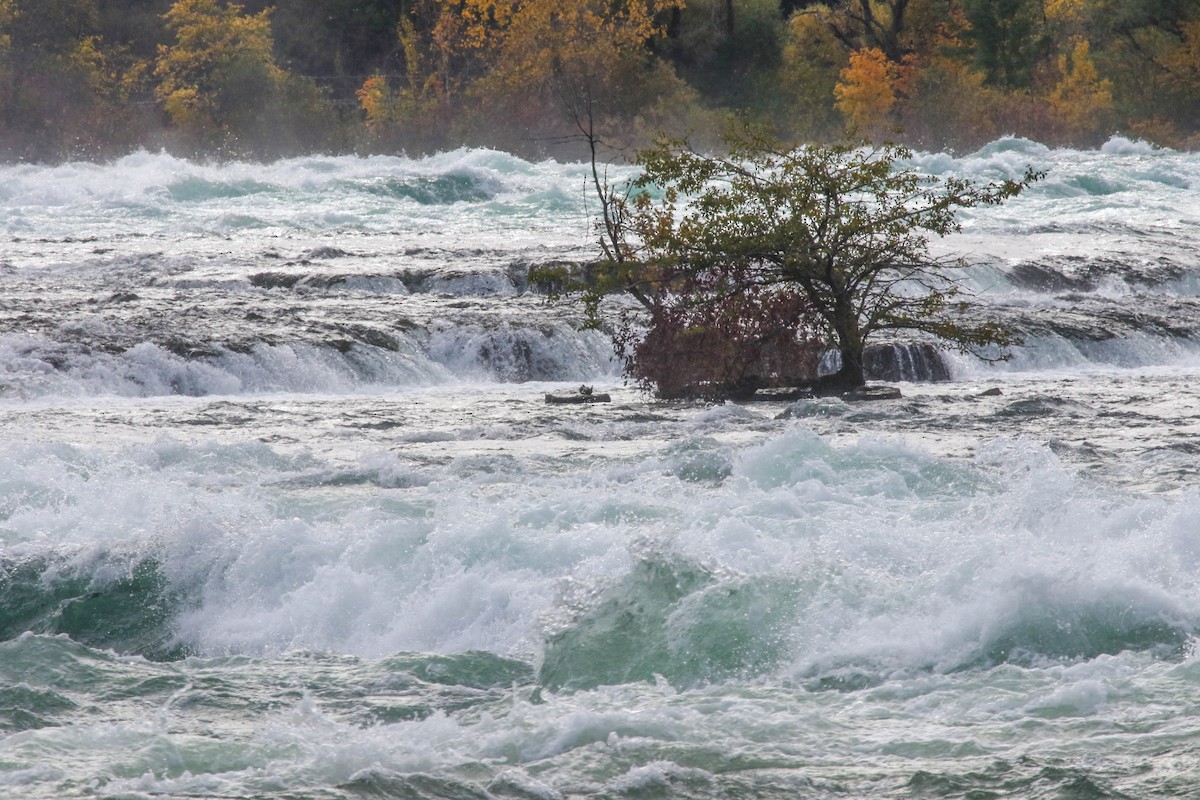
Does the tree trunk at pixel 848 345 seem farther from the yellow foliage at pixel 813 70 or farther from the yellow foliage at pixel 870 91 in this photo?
the yellow foliage at pixel 813 70

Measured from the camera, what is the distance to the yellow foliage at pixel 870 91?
53406 mm

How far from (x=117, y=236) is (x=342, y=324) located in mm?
11305

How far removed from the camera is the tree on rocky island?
12859mm

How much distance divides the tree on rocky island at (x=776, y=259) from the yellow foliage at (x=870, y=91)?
4040 centimetres

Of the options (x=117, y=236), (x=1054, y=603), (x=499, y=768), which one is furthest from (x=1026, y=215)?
(x=499, y=768)

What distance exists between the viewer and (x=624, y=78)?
5488 centimetres

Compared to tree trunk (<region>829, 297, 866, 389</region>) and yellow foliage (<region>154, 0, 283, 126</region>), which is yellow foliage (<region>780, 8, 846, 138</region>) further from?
tree trunk (<region>829, 297, 866, 389</region>)

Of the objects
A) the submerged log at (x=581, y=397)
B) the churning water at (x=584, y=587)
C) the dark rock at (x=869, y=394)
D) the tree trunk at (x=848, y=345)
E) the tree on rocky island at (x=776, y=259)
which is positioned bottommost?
the churning water at (x=584, y=587)

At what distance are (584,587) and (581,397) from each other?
21.2 ft

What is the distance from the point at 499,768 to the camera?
17.6 feet

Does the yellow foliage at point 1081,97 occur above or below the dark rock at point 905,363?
above

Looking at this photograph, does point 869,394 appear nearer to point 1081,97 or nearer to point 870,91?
point 870,91

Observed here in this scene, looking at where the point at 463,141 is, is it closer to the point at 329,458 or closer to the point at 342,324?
the point at 342,324

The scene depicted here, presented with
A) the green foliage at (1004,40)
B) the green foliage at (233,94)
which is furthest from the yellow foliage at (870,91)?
the green foliage at (233,94)
